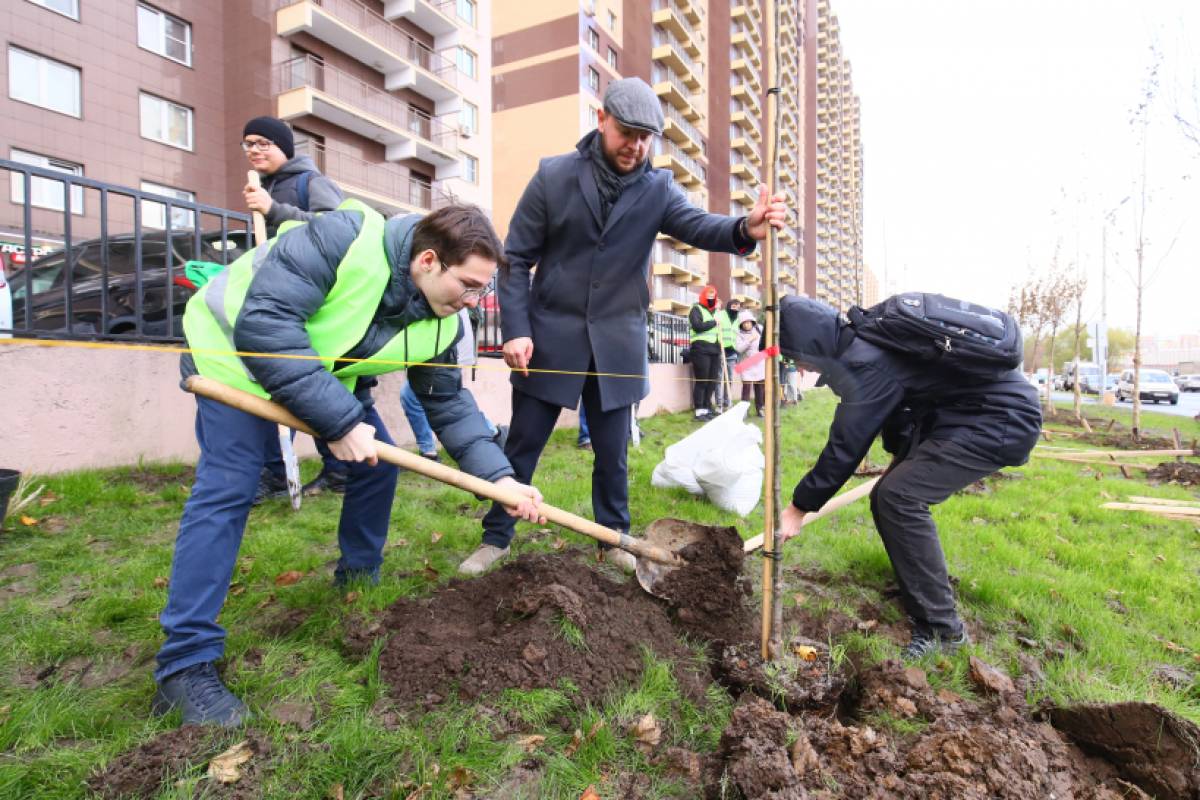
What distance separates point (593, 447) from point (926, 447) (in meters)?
1.51

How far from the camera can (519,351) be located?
2.85m

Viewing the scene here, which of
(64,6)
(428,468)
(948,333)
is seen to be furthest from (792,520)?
(64,6)

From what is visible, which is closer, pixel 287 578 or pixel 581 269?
pixel 287 578

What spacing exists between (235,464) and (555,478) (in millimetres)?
3109

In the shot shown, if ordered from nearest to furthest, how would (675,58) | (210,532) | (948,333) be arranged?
1. (210,532)
2. (948,333)
3. (675,58)

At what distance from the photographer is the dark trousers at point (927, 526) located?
2514 mm

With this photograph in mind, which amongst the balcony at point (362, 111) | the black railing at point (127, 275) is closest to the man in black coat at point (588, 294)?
the black railing at point (127, 275)

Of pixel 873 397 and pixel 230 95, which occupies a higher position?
pixel 230 95

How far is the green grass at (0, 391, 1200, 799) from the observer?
5.45 feet

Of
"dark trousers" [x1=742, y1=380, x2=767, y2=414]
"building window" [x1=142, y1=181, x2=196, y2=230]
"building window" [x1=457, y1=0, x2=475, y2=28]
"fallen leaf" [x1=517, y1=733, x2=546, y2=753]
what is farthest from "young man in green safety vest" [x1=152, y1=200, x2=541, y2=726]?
"building window" [x1=457, y1=0, x2=475, y2=28]

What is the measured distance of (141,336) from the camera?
14.3 ft

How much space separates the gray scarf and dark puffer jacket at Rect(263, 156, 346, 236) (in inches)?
59.7

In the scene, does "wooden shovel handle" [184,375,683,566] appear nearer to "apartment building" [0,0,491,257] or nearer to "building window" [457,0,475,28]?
"apartment building" [0,0,491,257]

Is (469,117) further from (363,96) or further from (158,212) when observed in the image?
(158,212)
